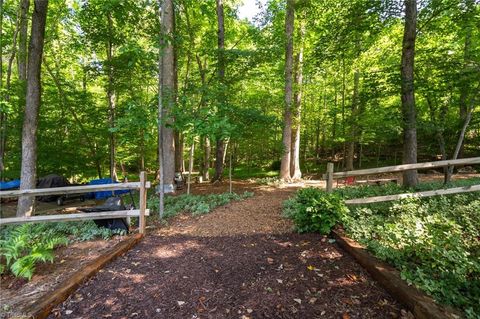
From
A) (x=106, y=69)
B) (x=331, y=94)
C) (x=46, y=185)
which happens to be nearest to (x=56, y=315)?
(x=106, y=69)

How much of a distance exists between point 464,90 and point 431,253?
6.27 m

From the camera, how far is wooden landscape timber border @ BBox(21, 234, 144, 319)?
246cm

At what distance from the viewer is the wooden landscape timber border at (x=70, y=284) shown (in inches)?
97.0

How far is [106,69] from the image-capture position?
958cm

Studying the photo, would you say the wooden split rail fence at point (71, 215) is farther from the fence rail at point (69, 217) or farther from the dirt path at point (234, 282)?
the dirt path at point (234, 282)

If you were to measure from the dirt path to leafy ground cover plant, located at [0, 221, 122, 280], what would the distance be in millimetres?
869

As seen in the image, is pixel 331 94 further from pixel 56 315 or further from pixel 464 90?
pixel 56 315

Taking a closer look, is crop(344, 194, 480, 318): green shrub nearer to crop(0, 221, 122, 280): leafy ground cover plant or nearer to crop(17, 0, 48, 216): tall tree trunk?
crop(0, 221, 122, 280): leafy ground cover plant

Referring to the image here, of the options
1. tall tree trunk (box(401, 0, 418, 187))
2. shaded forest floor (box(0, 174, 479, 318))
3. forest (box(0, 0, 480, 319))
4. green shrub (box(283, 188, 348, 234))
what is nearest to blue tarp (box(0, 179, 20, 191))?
forest (box(0, 0, 480, 319))

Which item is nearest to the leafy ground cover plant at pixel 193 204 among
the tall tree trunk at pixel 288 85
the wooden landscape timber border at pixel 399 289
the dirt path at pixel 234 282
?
the dirt path at pixel 234 282

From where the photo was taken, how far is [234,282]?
125 inches

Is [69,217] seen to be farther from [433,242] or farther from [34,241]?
[433,242]

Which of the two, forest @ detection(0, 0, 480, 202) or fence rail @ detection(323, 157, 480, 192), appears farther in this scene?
forest @ detection(0, 0, 480, 202)

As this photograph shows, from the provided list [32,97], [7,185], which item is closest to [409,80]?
[32,97]
